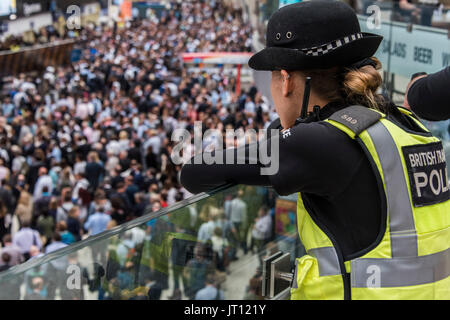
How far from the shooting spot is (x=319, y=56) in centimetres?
151

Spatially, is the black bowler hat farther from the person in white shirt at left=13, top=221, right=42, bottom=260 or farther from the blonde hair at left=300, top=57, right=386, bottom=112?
the person in white shirt at left=13, top=221, right=42, bottom=260

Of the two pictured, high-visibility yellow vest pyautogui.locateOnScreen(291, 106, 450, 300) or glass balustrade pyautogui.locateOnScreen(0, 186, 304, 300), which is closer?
high-visibility yellow vest pyautogui.locateOnScreen(291, 106, 450, 300)

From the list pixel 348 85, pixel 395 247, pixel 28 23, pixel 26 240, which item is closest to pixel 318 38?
pixel 348 85

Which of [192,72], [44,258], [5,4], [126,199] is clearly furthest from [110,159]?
[5,4]

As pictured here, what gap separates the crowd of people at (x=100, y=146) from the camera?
764 centimetres

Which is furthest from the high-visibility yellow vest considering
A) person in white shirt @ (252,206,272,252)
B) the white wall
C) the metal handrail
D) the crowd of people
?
the white wall

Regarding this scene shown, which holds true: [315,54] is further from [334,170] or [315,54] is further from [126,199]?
[126,199]

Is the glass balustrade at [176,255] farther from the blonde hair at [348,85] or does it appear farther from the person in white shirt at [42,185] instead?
the person in white shirt at [42,185]

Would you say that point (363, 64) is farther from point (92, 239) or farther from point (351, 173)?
point (92, 239)

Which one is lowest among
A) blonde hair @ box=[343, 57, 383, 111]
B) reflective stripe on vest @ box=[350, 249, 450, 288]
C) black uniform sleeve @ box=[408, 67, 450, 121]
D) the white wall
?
the white wall

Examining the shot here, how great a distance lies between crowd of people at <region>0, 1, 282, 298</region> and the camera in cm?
764

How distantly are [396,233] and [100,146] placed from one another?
1016cm

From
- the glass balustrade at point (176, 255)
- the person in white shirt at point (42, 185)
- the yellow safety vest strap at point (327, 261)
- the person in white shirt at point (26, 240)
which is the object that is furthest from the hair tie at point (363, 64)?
the person in white shirt at point (42, 185)
